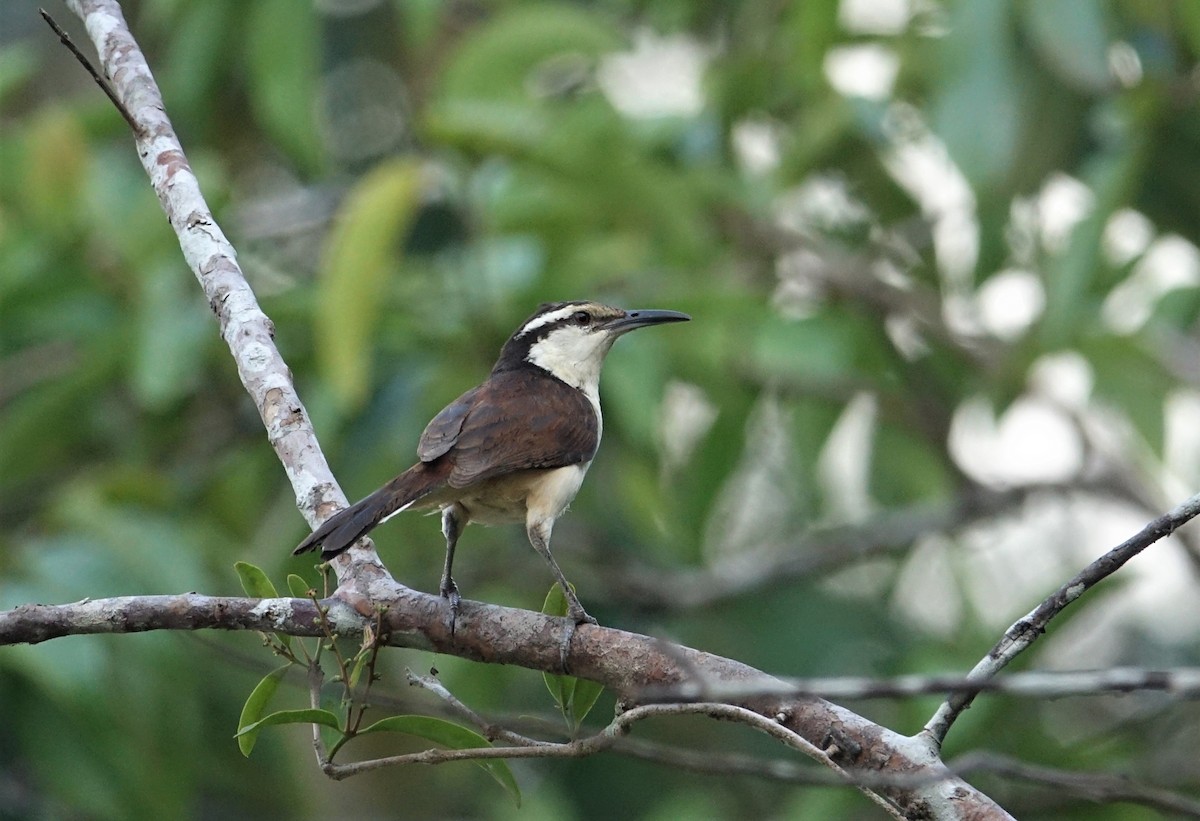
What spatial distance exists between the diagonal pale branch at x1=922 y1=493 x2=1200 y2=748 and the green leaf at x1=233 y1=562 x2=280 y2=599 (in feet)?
4.64

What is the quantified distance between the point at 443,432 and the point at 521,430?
0.27 meters

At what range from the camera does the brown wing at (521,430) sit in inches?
174

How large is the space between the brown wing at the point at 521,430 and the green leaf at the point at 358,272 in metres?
0.64

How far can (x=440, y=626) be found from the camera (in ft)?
10.3

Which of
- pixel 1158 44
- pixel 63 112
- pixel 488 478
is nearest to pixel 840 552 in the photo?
pixel 1158 44

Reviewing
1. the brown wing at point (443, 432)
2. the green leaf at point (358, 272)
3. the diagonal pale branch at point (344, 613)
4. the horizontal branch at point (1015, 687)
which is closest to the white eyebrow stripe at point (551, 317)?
the green leaf at point (358, 272)

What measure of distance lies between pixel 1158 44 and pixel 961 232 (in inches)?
70.1

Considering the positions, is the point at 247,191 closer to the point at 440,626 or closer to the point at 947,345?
the point at 947,345

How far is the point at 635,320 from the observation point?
5637 millimetres

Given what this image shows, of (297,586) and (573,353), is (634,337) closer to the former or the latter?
(573,353)

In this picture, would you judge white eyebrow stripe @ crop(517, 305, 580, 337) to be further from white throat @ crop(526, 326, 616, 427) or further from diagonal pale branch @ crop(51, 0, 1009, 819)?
diagonal pale branch @ crop(51, 0, 1009, 819)

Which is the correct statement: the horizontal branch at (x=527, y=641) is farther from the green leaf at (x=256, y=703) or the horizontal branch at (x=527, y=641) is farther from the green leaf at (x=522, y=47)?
the green leaf at (x=522, y=47)

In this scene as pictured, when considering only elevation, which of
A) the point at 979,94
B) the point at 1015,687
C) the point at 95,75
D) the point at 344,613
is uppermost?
the point at 95,75

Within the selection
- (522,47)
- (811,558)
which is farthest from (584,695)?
(811,558)
